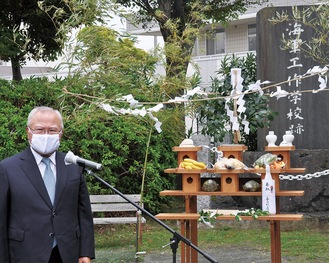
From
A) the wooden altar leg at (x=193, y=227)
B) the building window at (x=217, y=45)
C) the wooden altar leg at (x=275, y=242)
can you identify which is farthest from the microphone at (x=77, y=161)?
the building window at (x=217, y=45)

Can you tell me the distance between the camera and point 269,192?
7492 mm

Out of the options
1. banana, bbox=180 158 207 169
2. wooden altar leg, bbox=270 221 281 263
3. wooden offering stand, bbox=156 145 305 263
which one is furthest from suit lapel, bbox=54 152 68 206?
wooden altar leg, bbox=270 221 281 263

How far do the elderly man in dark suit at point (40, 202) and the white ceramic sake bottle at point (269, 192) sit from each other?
280 cm

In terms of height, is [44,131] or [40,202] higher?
[44,131]

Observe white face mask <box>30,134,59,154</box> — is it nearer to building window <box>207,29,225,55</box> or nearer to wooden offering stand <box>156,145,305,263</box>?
wooden offering stand <box>156,145,305,263</box>

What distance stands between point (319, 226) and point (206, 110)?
2760mm

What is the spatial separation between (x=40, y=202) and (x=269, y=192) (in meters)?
3.13

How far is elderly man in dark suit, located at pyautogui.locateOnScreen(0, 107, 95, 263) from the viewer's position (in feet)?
16.2

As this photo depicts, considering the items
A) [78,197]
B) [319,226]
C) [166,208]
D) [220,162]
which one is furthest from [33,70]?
[78,197]

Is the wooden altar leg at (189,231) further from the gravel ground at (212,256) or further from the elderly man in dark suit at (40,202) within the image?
the elderly man in dark suit at (40,202)

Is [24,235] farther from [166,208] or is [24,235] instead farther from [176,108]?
[166,208]

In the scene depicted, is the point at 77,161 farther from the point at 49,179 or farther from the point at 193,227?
the point at 193,227

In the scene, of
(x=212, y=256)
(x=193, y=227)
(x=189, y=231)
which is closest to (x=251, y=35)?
(x=212, y=256)

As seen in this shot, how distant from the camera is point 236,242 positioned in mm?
10922
